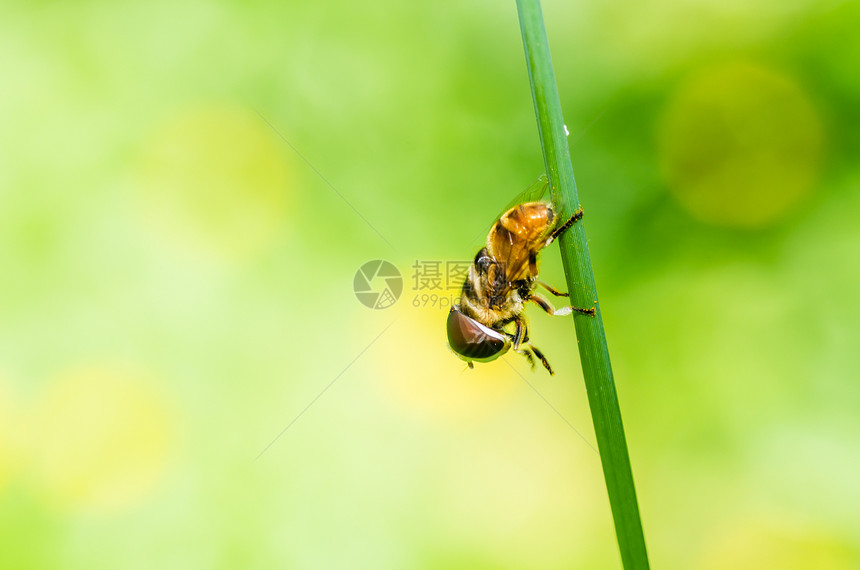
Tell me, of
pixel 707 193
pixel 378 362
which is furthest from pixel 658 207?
pixel 378 362

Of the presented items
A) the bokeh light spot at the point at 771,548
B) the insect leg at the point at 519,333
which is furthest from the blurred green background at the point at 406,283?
the insect leg at the point at 519,333

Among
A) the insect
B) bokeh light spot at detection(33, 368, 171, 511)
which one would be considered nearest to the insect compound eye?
the insect

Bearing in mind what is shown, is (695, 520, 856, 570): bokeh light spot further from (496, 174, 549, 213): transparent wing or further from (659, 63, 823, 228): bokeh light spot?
(496, 174, 549, 213): transparent wing

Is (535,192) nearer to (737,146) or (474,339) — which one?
(474,339)

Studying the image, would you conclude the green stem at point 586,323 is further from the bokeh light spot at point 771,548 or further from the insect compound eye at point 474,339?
the bokeh light spot at point 771,548

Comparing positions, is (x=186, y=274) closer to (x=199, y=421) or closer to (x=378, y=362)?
(x=199, y=421)

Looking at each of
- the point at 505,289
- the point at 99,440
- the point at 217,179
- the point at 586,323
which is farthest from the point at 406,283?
the point at 586,323
